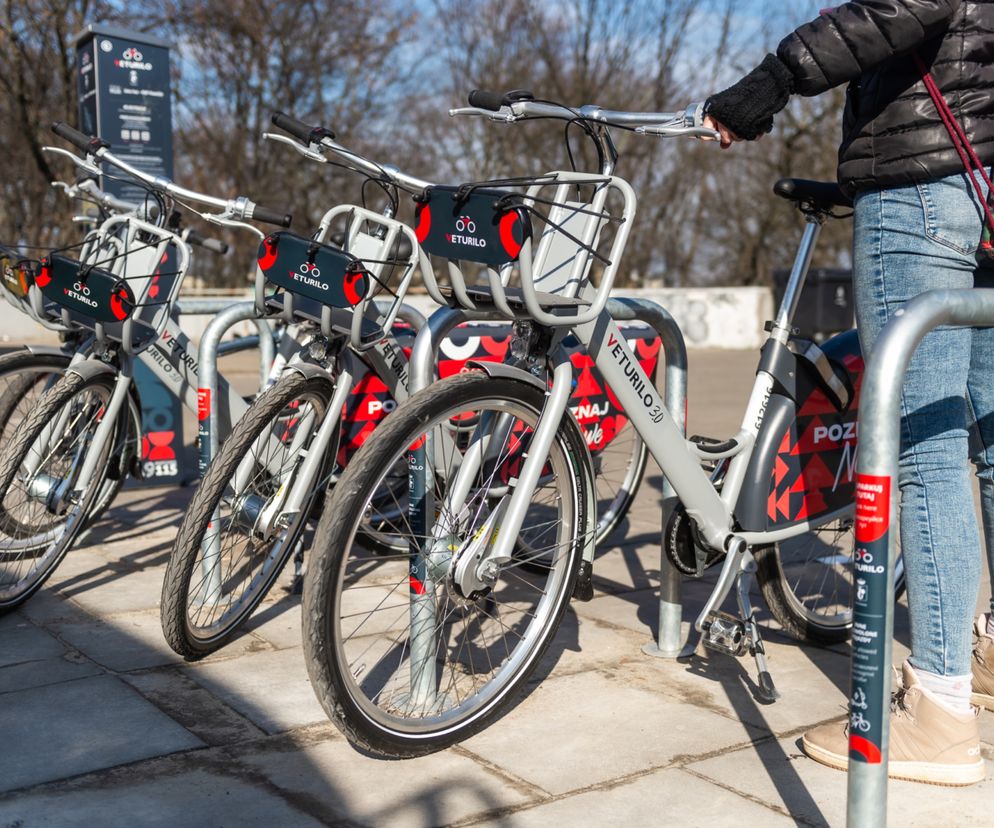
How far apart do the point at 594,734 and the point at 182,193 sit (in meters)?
2.23

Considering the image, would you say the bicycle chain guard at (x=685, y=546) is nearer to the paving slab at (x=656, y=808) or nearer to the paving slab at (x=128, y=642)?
the paving slab at (x=656, y=808)

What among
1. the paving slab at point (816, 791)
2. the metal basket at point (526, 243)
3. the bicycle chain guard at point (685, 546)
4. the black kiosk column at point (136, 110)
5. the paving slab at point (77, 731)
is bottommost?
the paving slab at point (816, 791)

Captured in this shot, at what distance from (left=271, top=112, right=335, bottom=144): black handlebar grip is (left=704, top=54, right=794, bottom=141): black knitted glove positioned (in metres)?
1.33

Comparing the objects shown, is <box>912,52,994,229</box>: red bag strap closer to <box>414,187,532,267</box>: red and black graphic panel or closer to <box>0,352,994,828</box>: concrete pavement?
<box>414,187,532,267</box>: red and black graphic panel

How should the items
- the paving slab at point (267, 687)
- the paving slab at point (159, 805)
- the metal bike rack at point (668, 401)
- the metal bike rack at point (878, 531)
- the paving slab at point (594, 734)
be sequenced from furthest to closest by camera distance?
the metal bike rack at point (668, 401), the paving slab at point (267, 687), the paving slab at point (594, 734), the paving slab at point (159, 805), the metal bike rack at point (878, 531)

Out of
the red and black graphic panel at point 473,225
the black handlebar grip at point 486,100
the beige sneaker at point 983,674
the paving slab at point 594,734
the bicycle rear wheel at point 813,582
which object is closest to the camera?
the red and black graphic panel at point 473,225

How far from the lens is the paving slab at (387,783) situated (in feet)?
7.98

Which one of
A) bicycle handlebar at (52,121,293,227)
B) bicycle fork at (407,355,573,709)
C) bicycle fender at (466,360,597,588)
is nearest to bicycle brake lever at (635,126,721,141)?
bicycle fork at (407,355,573,709)

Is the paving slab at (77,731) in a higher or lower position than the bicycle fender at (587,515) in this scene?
lower

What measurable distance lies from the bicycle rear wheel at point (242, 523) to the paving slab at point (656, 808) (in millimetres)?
1234

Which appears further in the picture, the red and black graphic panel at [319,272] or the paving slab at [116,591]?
the paving slab at [116,591]

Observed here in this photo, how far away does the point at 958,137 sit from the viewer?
251cm

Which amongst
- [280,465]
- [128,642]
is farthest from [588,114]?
[128,642]

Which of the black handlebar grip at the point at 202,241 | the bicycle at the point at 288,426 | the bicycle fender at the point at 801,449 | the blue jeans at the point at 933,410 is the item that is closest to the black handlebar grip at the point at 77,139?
the black handlebar grip at the point at 202,241
